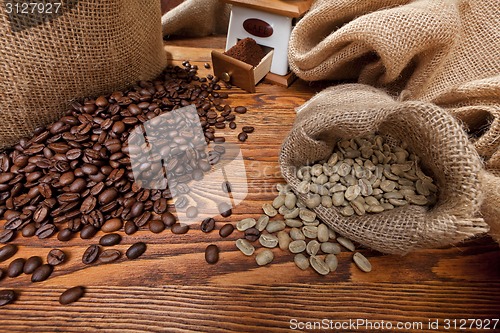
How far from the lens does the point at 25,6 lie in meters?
0.97

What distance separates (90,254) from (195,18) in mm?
1436

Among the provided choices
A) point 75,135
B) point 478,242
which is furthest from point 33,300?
point 478,242

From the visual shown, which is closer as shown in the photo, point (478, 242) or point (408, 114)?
A: point (408, 114)

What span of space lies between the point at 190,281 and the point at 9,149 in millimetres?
848

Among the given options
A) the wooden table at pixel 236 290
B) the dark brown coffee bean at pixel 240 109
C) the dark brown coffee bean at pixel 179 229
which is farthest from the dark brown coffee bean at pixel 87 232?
the dark brown coffee bean at pixel 240 109

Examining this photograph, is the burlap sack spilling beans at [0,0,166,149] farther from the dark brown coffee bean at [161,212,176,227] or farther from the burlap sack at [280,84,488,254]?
the burlap sack at [280,84,488,254]

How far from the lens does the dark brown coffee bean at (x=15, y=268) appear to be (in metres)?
0.87

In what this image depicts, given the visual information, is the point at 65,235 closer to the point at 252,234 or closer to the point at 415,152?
the point at 252,234

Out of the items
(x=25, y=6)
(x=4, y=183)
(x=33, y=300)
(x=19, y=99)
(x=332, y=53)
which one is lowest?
(x=33, y=300)

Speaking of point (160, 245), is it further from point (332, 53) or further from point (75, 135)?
point (332, 53)

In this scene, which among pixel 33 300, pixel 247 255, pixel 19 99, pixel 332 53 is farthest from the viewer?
pixel 332 53

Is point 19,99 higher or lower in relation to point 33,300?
higher

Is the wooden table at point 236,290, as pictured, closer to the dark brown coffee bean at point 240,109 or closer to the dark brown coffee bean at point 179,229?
the dark brown coffee bean at point 179,229

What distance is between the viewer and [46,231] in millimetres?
959
